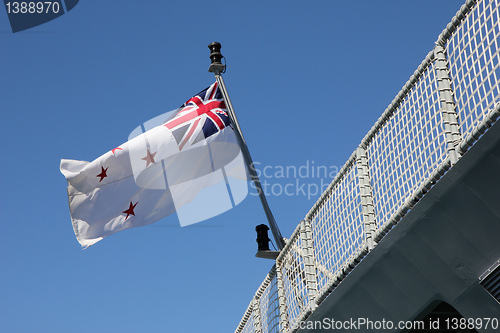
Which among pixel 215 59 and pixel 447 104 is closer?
pixel 447 104

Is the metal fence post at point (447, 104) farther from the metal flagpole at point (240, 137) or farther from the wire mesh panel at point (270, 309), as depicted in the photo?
the metal flagpole at point (240, 137)

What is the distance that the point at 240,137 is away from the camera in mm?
11312

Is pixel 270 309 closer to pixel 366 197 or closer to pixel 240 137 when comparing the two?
pixel 240 137

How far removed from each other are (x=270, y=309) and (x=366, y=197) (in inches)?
140

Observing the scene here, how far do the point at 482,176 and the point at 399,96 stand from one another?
1434 mm

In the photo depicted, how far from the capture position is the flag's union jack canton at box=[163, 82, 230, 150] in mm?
11938

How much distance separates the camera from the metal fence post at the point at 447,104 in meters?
5.60

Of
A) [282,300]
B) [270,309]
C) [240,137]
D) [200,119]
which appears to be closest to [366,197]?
[282,300]

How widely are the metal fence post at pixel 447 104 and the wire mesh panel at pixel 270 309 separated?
15.3ft

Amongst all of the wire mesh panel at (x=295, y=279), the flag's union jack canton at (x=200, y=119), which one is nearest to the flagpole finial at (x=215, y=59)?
the flag's union jack canton at (x=200, y=119)

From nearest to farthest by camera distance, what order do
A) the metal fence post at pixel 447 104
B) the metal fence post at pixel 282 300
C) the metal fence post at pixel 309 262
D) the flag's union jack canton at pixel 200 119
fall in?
the metal fence post at pixel 447 104
the metal fence post at pixel 309 262
the metal fence post at pixel 282 300
the flag's union jack canton at pixel 200 119

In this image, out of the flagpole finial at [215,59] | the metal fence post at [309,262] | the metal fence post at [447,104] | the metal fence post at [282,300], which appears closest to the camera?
the metal fence post at [447,104]

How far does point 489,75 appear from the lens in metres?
5.25

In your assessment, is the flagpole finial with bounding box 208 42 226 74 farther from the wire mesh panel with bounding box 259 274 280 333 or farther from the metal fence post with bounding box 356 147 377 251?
the metal fence post with bounding box 356 147 377 251
